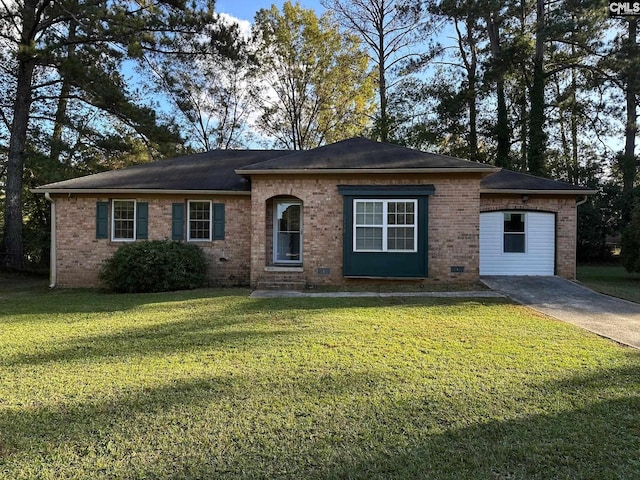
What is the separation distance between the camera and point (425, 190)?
10.9 m

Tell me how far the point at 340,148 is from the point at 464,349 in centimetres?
873

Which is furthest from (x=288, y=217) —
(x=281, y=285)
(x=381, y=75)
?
(x=381, y=75)

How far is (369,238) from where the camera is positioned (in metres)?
11.1

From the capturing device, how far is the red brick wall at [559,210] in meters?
12.8

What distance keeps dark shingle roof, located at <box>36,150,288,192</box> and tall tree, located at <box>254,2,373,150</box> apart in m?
14.1

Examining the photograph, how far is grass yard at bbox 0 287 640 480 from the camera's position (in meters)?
2.71

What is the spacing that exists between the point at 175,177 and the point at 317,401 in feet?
36.1

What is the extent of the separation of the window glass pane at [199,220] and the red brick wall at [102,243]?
283 millimetres

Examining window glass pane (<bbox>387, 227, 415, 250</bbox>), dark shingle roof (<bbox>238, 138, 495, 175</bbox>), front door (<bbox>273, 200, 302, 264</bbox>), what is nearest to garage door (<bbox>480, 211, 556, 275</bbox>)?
dark shingle roof (<bbox>238, 138, 495, 175</bbox>)

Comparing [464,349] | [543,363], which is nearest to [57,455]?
[464,349]

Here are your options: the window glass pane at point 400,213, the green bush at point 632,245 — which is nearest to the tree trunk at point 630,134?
the green bush at point 632,245

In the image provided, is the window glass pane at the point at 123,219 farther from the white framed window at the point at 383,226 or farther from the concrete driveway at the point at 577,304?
the concrete driveway at the point at 577,304

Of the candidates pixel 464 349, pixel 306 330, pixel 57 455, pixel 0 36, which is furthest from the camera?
pixel 0 36

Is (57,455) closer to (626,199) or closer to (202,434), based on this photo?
(202,434)
